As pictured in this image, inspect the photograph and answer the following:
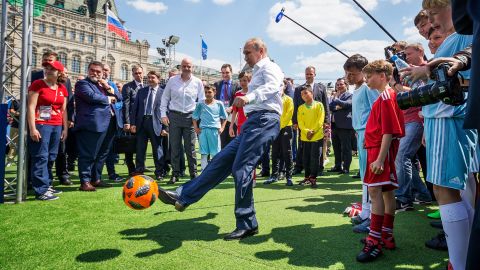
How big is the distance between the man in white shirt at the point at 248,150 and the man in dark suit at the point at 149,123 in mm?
3997

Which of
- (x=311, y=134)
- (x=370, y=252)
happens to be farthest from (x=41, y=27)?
(x=370, y=252)

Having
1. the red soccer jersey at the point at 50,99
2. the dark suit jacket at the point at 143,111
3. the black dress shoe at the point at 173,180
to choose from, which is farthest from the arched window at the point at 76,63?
the red soccer jersey at the point at 50,99

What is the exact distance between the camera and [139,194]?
310 centimetres

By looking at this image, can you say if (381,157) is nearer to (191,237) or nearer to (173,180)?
(191,237)

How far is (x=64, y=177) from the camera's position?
21.5ft

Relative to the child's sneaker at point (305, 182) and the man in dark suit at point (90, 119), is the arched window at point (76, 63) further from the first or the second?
the child's sneaker at point (305, 182)

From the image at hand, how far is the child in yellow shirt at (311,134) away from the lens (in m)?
6.44

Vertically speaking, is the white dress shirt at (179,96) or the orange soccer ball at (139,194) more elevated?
the white dress shirt at (179,96)

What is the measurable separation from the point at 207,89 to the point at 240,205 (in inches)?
177

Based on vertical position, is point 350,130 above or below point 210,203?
above

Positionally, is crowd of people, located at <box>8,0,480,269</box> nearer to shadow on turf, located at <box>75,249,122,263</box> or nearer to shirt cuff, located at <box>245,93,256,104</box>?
shirt cuff, located at <box>245,93,256,104</box>

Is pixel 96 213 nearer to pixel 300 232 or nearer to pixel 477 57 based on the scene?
pixel 300 232

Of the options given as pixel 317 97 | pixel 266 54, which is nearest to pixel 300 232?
pixel 266 54

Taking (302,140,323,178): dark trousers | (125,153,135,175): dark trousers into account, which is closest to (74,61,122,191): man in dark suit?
(125,153,135,175): dark trousers
